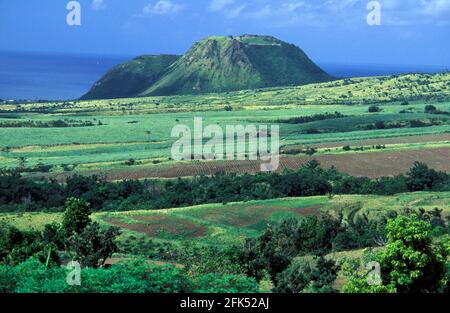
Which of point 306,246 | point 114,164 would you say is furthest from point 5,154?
point 306,246

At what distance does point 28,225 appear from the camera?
51688mm

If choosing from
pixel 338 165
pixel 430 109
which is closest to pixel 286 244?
pixel 338 165

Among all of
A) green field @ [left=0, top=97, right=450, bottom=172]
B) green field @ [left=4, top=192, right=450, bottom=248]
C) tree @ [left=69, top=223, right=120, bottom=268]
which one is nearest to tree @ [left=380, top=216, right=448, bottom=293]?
tree @ [left=69, top=223, right=120, bottom=268]

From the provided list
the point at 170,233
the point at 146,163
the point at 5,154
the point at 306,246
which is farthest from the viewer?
the point at 5,154

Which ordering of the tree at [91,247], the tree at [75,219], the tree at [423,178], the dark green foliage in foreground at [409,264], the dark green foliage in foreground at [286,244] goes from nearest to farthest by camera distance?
1. the dark green foliage in foreground at [409,264]
2. the dark green foliage in foreground at [286,244]
3. the tree at [91,247]
4. the tree at [75,219]
5. the tree at [423,178]

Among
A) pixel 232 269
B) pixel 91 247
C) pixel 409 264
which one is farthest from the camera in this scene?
pixel 91 247

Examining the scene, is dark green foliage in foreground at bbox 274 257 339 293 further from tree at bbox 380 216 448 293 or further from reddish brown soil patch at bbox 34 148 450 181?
reddish brown soil patch at bbox 34 148 450 181

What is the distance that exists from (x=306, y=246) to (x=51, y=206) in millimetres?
23779

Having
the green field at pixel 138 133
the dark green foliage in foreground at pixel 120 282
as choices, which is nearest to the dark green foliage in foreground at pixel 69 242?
the dark green foliage in foreground at pixel 120 282

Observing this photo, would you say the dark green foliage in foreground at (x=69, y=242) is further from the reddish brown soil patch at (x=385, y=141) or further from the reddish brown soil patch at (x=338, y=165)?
the reddish brown soil patch at (x=385, y=141)

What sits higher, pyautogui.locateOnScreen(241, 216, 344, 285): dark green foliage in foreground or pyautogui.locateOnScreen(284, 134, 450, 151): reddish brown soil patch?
pyautogui.locateOnScreen(284, 134, 450, 151): reddish brown soil patch

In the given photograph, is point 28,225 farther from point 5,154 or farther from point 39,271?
point 5,154

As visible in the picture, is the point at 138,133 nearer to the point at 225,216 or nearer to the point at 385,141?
the point at 385,141

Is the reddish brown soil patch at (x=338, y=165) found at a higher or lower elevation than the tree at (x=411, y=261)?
lower
